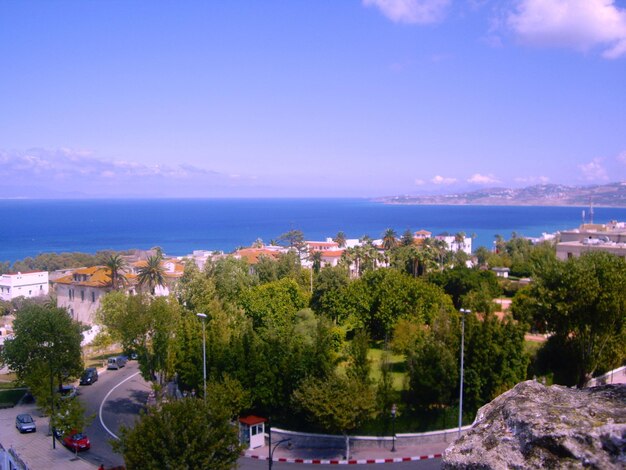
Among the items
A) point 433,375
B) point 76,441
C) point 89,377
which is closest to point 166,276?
point 89,377

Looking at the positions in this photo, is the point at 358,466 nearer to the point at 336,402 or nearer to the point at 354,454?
the point at 354,454

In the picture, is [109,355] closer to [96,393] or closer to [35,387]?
[96,393]

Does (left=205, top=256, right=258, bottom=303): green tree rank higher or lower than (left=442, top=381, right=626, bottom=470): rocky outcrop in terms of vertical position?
lower

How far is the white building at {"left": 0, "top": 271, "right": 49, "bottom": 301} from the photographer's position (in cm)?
7350

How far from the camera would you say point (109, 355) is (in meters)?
45.7

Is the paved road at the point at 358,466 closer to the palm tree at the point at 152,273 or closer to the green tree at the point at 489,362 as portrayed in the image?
the green tree at the point at 489,362

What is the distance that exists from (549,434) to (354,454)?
20.7 metres

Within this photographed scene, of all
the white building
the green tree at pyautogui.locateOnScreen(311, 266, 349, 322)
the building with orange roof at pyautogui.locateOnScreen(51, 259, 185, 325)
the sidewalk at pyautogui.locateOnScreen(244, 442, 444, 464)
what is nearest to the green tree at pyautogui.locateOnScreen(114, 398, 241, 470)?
the sidewalk at pyautogui.locateOnScreen(244, 442, 444, 464)

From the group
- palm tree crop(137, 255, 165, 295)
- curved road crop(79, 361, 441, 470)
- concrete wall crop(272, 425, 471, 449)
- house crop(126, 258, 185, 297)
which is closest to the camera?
curved road crop(79, 361, 441, 470)

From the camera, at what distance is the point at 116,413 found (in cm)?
2964

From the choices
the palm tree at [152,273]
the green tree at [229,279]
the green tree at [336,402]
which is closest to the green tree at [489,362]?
the green tree at [336,402]

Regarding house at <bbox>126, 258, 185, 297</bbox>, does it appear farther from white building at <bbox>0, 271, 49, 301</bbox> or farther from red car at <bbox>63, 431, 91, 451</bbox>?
red car at <bbox>63, 431, 91, 451</bbox>

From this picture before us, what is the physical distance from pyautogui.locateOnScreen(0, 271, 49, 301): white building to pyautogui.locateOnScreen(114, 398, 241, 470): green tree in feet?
211

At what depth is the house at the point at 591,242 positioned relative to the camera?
58244 mm
